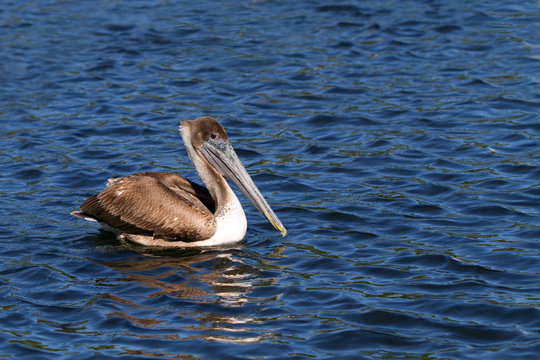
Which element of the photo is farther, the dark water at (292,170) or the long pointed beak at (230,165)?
the long pointed beak at (230,165)

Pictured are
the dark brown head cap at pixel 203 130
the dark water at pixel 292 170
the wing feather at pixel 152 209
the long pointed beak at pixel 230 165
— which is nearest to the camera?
the dark water at pixel 292 170

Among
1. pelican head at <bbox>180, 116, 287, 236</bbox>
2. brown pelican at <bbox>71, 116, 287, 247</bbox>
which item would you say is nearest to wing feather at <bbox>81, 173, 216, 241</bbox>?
brown pelican at <bbox>71, 116, 287, 247</bbox>

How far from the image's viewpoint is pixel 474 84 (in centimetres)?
1229

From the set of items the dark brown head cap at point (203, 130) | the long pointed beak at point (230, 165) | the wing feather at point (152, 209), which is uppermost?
the dark brown head cap at point (203, 130)

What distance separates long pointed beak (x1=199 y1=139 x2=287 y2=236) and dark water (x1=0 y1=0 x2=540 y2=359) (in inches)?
16.7

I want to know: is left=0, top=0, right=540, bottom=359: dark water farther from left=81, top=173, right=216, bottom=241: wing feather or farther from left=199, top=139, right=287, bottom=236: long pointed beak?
left=199, top=139, right=287, bottom=236: long pointed beak

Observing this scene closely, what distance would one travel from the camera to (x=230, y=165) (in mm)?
8492

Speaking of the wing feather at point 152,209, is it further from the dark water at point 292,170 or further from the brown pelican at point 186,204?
the dark water at point 292,170

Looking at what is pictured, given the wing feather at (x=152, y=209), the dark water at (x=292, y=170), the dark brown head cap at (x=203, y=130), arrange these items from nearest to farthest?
the dark water at (x=292, y=170), the wing feather at (x=152, y=209), the dark brown head cap at (x=203, y=130)

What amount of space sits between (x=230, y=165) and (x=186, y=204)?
0.60 meters

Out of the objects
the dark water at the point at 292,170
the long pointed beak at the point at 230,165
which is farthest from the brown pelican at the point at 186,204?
the dark water at the point at 292,170

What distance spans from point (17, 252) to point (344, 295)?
2.94 meters

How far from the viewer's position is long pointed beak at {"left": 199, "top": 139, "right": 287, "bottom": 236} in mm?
8398

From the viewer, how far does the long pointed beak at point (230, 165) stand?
8.40m
